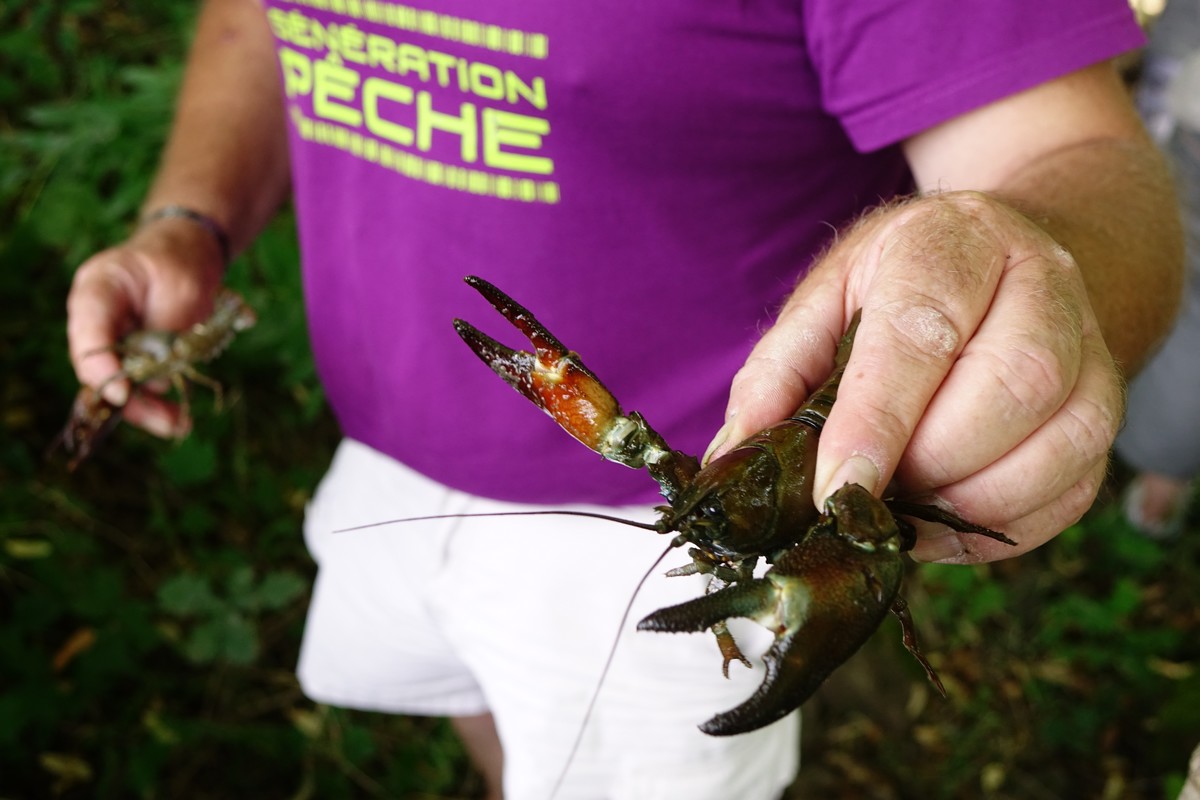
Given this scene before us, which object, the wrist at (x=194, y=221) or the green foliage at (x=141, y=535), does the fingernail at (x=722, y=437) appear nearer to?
the wrist at (x=194, y=221)

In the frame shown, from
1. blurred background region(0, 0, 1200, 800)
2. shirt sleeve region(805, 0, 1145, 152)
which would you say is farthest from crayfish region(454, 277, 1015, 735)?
blurred background region(0, 0, 1200, 800)

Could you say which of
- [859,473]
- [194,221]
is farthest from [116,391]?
[859,473]

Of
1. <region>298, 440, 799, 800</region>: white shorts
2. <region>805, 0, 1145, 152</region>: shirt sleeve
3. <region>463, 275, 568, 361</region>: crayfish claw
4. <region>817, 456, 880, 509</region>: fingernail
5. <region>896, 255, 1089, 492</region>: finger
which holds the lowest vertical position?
<region>298, 440, 799, 800</region>: white shorts

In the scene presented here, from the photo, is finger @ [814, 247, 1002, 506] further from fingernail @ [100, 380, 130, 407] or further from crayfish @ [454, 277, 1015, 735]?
fingernail @ [100, 380, 130, 407]

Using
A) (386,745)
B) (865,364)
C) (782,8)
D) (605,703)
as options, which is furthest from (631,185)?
(386,745)

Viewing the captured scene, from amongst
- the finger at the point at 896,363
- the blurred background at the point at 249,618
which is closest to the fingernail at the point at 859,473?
A: the finger at the point at 896,363

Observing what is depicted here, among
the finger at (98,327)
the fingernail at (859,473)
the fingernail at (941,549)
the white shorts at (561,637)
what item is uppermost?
the fingernail at (859,473)

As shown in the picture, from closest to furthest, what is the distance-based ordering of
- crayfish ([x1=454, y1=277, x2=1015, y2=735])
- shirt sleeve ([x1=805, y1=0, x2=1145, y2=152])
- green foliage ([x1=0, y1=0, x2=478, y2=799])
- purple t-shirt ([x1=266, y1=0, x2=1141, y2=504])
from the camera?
crayfish ([x1=454, y1=277, x2=1015, y2=735])
shirt sleeve ([x1=805, y1=0, x2=1145, y2=152])
purple t-shirt ([x1=266, y1=0, x2=1141, y2=504])
green foliage ([x1=0, y1=0, x2=478, y2=799])
